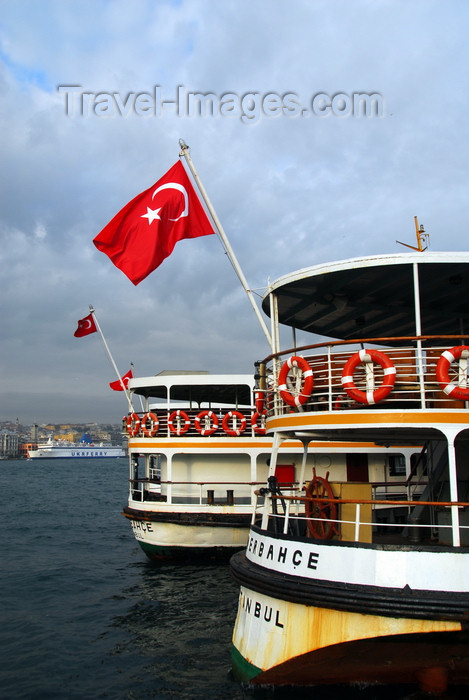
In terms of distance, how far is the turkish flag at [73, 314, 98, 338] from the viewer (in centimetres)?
2514

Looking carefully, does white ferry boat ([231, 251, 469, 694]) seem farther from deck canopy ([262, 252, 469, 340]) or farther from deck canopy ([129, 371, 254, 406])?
deck canopy ([129, 371, 254, 406])

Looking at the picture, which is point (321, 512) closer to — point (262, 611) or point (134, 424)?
point (262, 611)

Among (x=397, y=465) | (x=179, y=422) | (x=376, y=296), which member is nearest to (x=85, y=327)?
(x=179, y=422)

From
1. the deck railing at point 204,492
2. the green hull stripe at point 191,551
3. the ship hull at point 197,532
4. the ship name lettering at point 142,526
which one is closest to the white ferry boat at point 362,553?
the ship hull at point 197,532

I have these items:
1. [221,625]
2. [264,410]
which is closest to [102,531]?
[221,625]

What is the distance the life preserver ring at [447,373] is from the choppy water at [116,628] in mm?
4536

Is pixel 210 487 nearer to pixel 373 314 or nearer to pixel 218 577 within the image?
pixel 218 577

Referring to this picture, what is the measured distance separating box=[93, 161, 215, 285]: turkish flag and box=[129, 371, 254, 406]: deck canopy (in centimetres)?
727

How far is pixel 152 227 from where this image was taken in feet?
45.2

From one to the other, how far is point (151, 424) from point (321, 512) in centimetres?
1169

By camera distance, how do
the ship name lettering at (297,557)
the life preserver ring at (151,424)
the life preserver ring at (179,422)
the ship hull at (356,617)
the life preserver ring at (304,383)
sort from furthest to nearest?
the life preserver ring at (151,424), the life preserver ring at (179,422), the life preserver ring at (304,383), the ship name lettering at (297,557), the ship hull at (356,617)

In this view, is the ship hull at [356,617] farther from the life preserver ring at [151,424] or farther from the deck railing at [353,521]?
the life preserver ring at [151,424]

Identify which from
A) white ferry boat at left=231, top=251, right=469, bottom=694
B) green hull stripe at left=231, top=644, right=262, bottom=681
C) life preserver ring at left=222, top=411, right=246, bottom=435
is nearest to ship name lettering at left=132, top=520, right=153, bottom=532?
life preserver ring at left=222, top=411, right=246, bottom=435

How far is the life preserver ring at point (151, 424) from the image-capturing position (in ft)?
66.5
